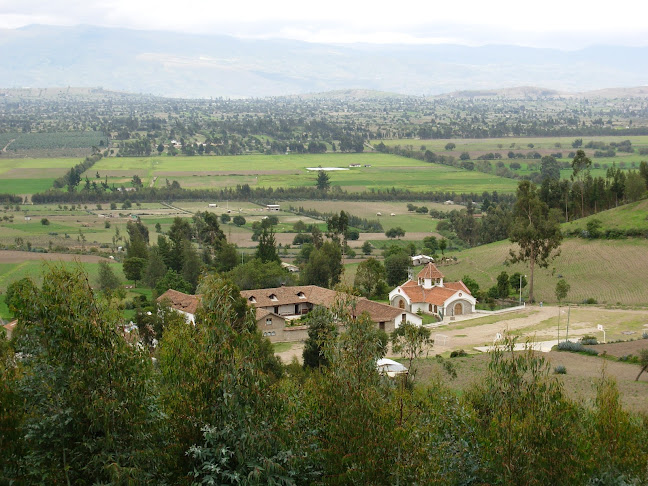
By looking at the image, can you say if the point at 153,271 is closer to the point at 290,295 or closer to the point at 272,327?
the point at 290,295

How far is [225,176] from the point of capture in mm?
113062

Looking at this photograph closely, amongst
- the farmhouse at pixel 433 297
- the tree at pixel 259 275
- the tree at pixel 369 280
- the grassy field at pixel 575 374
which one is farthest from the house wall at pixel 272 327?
the tree at pixel 369 280

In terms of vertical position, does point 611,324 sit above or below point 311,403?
below

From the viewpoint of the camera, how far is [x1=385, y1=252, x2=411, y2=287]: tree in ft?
183

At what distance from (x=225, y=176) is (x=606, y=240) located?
6239cm

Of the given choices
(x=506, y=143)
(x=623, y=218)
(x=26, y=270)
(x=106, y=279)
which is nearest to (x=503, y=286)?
(x=623, y=218)

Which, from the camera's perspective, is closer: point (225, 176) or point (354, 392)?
point (354, 392)

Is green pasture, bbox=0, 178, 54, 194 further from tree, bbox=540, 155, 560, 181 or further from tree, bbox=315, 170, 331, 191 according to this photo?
tree, bbox=540, 155, 560, 181

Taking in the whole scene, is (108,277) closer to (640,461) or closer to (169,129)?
(640,461)

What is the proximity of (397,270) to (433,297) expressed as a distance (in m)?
7.52

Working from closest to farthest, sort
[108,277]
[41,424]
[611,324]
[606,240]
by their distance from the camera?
[41,424]
[611,324]
[108,277]
[606,240]

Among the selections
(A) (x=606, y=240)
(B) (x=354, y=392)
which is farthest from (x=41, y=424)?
(A) (x=606, y=240)

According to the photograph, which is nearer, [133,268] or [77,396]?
[77,396]

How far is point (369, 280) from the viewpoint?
5234 cm
